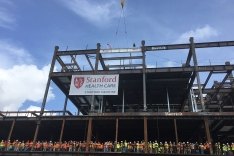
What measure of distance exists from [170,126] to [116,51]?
39.0 ft

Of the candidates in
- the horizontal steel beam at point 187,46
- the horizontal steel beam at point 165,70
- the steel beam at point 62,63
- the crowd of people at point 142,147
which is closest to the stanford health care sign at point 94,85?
the horizontal steel beam at point 165,70

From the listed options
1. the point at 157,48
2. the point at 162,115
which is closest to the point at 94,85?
the point at 157,48

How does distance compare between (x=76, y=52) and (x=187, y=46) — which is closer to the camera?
(x=187, y=46)

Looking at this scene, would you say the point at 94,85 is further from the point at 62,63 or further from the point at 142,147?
the point at 142,147

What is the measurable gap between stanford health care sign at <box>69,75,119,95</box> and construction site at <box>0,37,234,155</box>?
129 mm

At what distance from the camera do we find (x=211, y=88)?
3619cm

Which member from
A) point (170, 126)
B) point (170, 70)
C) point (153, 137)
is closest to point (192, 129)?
point (170, 126)

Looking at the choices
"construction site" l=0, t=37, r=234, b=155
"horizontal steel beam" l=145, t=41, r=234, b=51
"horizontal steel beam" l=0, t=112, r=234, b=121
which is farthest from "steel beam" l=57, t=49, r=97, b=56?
"horizontal steel beam" l=0, t=112, r=234, b=121

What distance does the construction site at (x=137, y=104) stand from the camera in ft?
91.6

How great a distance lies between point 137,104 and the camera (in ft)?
130

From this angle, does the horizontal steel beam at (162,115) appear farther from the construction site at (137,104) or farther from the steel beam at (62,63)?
the steel beam at (62,63)

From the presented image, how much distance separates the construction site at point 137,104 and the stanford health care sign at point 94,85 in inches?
5.1

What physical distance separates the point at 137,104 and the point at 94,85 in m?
10.2

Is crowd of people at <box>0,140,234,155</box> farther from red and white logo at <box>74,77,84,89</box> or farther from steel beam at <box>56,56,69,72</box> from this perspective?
steel beam at <box>56,56,69,72</box>
